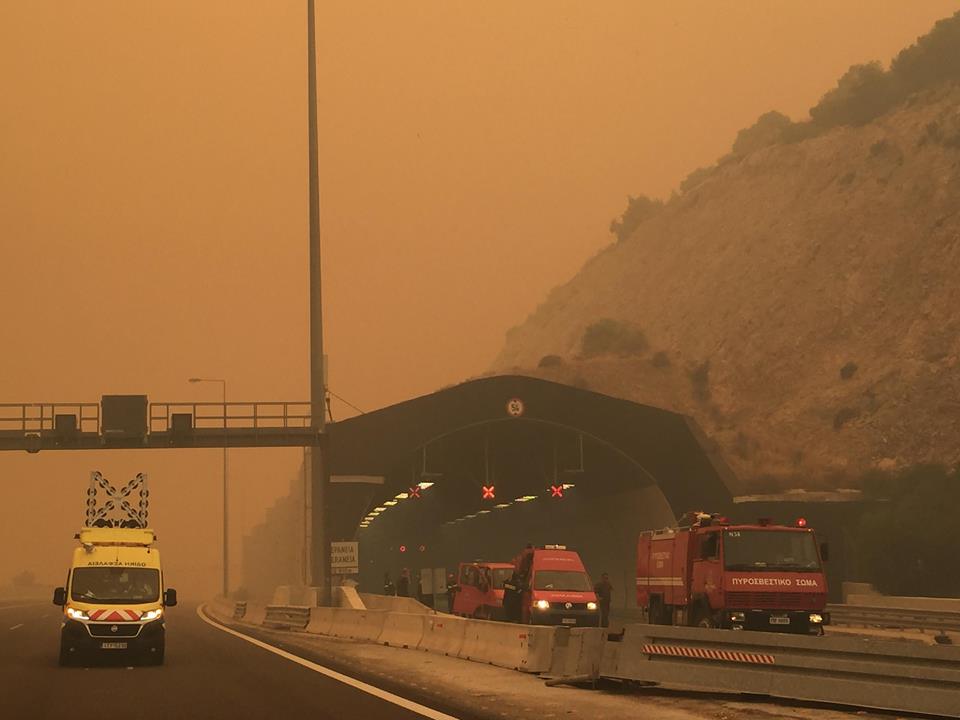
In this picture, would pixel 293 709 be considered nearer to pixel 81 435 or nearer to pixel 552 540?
pixel 81 435

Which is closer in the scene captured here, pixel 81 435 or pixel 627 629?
pixel 627 629

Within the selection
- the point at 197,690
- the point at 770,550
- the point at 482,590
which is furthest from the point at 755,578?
the point at 482,590

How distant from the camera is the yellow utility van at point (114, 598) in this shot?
25.7 m

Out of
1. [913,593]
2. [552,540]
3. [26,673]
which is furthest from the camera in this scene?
[552,540]

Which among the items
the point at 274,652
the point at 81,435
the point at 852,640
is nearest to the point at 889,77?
the point at 81,435

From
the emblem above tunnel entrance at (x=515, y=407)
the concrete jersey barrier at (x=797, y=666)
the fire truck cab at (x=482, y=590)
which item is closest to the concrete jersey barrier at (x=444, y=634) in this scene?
the concrete jersey barrier at (x=797, y=666)

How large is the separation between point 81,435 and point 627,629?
127 feet

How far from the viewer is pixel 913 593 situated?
60938 mm

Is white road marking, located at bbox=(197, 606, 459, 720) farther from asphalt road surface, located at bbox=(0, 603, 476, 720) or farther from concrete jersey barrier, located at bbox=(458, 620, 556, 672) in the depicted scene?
concrete jersey barrier, located at bbox=(458, 620, 556, 672)

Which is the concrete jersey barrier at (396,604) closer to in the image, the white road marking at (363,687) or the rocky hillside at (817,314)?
the white road marking at (363,687)

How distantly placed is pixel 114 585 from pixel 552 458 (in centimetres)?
4591

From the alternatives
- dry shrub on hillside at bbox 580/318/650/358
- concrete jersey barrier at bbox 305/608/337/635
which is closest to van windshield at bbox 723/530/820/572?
concrete jersey barrier at bbox 305/608/337/635

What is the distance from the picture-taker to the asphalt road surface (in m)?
17.0

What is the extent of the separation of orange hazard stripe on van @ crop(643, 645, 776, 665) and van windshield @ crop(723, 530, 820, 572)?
36.5ft
